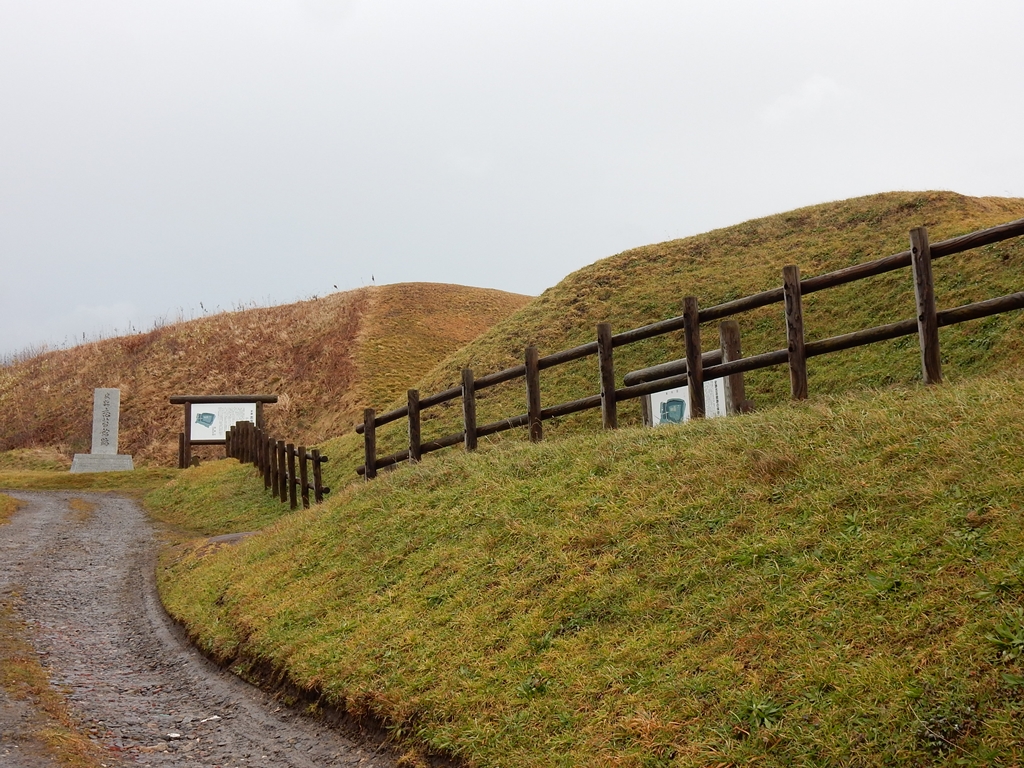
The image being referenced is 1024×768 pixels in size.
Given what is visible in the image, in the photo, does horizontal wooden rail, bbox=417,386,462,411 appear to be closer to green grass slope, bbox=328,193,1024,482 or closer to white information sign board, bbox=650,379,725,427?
white information sign board, bbox=650,379,725,427

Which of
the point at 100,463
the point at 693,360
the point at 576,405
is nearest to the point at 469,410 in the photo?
the point at 576,405

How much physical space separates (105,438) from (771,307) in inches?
987

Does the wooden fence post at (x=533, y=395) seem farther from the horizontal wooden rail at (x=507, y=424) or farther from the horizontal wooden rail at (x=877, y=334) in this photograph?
the horizontal wooden rail at (x=877, y=334)

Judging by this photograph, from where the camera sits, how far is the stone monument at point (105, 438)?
1264 inches

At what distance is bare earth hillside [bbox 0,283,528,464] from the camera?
4116 centimetres

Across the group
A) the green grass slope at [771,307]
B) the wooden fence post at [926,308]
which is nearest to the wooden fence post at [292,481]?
the green grass slope at [771,307]

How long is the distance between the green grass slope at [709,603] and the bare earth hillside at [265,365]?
28283mm

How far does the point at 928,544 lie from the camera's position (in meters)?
5.59

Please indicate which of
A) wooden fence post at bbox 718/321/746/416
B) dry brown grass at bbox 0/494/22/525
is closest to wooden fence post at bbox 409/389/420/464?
wooden fence post at bbox 718/321/746/416

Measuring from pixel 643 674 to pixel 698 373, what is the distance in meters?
5.58

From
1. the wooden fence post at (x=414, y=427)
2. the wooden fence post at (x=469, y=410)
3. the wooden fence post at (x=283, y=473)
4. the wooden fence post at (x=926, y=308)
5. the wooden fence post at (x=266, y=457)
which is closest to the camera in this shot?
the wooden fence post at (x=926, y=308)

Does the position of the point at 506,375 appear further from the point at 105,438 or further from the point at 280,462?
the point at 105,438

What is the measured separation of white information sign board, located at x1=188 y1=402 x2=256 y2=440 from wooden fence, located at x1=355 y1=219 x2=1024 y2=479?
19.7 meters

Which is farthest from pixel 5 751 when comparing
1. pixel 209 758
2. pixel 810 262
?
pixel 810 262
